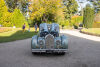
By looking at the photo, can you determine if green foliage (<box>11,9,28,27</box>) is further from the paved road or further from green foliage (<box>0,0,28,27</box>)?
the paved road

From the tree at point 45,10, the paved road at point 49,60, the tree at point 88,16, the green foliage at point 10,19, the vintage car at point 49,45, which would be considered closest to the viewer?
the paved road at point 49,60

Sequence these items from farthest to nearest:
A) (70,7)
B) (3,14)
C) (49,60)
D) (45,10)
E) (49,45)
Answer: (70,7) < (45,10) < (3,14) < (49,45) < (49,60)

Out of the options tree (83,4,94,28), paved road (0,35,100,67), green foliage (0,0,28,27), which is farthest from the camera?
tree (83,4,94,28)

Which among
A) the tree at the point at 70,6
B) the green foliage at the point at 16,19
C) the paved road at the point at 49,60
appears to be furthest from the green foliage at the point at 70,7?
the paved road at the point at 49,60

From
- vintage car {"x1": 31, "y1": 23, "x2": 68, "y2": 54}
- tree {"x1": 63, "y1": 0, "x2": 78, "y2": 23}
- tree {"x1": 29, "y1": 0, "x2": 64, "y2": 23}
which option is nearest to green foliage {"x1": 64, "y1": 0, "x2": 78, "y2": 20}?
tree {"x1": 63, "y1": 0, "x2": 78, "y2": 23}

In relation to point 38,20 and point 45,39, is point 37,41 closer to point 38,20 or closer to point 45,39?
point 45,39

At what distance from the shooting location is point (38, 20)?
48469 mm

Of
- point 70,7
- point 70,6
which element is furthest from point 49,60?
point 70,6

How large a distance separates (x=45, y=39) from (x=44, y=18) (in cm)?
3921

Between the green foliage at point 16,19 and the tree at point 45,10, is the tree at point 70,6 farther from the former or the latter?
the green foliage at point 16,19

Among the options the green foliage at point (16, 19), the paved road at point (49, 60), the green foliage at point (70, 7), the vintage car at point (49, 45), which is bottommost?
the paved road at point (49, 60)

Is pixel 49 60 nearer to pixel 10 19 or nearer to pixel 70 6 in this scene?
pixel 10 19

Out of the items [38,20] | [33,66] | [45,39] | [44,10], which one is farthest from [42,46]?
[38,20]

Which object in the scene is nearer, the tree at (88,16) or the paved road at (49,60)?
the paved road at (49,60)
